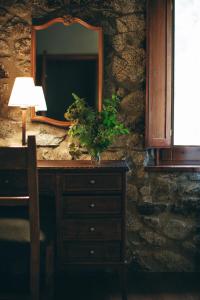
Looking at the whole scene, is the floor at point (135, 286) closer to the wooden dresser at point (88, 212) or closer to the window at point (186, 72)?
the wooden dresser at point (88, 212)

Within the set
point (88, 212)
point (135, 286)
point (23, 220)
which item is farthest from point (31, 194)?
point (135, 286)

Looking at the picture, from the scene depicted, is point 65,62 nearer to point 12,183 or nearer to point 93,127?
point 93,127

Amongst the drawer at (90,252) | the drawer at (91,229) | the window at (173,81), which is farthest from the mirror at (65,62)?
the drawer at (90,252)

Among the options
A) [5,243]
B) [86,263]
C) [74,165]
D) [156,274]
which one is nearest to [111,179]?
[74,165]

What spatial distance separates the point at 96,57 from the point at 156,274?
1685mm

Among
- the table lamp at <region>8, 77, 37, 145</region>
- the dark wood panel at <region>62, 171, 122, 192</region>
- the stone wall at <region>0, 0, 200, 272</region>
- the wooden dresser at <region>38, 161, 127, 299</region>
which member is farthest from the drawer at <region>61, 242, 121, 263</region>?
the table lamp at <region>8, 77, 37, 145</region>

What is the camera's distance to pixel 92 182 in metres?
2.93

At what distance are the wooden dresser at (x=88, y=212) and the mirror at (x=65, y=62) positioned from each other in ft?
2.20

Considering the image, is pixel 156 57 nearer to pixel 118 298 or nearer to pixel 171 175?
pixel 171 175

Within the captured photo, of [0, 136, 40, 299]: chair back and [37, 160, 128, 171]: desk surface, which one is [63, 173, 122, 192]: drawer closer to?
[37, 160, 128, 171]: desk surface

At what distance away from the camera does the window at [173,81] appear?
3.42m

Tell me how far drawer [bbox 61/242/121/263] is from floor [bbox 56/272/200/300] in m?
0.27

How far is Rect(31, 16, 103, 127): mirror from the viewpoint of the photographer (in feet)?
11.3

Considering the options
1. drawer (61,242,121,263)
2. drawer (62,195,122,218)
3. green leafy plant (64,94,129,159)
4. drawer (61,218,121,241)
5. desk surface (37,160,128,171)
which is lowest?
drawer (61,242,121,263)
